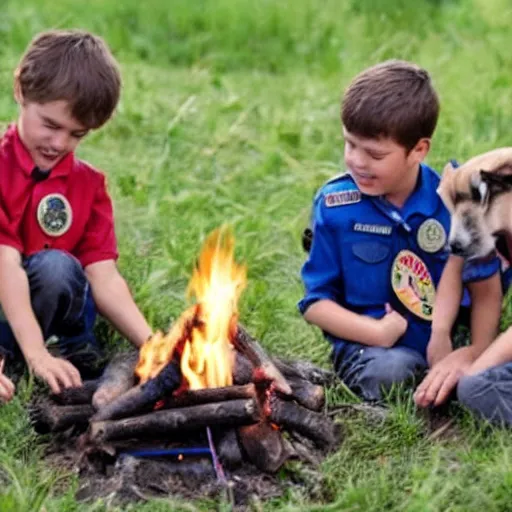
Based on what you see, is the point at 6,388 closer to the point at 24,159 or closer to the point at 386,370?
the point at 24,159

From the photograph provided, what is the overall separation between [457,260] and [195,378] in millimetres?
1079

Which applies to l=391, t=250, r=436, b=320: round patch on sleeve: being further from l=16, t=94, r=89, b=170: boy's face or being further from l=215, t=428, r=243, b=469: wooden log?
l=16, t=94, r=89, b=170: boy's face

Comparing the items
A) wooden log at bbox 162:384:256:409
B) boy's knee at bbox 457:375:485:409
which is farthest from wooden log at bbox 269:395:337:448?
boy's knee at bbox 457:375:485:409

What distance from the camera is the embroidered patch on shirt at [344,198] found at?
510 centimetres

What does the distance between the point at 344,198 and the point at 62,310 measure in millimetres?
1150

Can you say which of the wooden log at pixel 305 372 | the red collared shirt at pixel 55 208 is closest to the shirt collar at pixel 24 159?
the red collared shirt at pixel 55 208

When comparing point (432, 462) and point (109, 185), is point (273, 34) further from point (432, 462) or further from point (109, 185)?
point (432, 462)

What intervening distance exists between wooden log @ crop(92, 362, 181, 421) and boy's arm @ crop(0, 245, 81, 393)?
1.54 ft

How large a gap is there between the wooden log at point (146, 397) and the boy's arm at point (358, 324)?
86cm

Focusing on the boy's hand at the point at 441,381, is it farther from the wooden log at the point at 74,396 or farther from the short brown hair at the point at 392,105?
the wooden log at the point at 74,396

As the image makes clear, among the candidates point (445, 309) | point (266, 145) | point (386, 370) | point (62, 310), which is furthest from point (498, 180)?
point (266, 145)

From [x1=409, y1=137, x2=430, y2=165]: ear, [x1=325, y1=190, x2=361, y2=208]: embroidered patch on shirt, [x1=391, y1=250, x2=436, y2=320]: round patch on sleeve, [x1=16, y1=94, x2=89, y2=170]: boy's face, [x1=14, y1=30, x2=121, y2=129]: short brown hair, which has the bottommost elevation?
[x1=391, y1=250, x2=436, y2=320]: round patch on sleeve

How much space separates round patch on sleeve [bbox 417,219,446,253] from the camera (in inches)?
201

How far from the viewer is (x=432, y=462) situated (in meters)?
4.47
